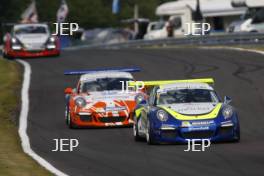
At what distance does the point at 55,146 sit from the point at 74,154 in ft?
4.68

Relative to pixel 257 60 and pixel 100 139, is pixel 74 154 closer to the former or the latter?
pixel 100 139

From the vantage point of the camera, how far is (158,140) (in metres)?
15.3

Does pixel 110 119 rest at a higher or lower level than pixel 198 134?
lower

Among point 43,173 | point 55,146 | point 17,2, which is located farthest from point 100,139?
point 17,2

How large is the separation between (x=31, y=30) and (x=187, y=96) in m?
22.6

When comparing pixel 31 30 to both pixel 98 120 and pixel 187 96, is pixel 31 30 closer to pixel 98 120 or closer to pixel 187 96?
pixel 98 120

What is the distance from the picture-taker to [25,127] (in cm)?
1891

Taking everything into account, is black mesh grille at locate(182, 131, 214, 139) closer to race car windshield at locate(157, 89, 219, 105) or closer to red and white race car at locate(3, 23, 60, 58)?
race car windshield at locate(157, 89, 219, 105)

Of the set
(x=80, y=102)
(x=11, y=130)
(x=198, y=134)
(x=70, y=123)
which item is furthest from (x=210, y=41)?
(x=198, y=134)

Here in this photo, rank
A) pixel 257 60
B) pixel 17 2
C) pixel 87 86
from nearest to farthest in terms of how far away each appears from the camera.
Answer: pixel 87 86
pixel 257 60
pixel 17 2

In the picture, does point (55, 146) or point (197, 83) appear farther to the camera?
point (197, 83)

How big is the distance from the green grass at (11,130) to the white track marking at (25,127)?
0.29ft

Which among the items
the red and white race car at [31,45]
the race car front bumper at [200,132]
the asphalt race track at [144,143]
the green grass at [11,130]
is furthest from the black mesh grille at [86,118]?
the red and white race car at [31,45]

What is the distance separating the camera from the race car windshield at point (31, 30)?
3797cm
